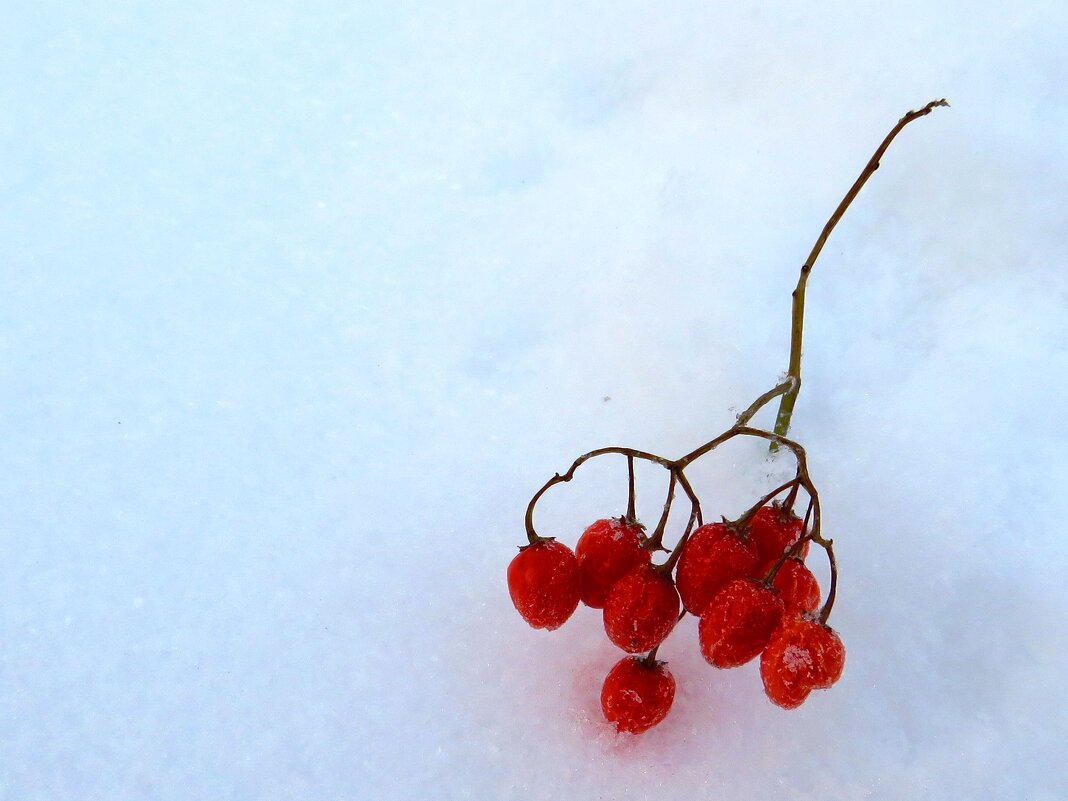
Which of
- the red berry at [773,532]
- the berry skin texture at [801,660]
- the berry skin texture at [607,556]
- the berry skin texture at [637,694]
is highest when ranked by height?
the berry skin texture at [607,556]

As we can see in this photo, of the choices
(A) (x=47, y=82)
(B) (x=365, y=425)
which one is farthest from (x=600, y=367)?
(A) (x=47, y=82)

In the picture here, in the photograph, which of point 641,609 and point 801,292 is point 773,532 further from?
point 801,292

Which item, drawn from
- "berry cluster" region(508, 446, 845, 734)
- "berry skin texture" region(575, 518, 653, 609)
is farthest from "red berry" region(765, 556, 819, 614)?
"berry skin texture" region(575, 518, 653, 609)

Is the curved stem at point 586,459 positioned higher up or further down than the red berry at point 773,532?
higher up

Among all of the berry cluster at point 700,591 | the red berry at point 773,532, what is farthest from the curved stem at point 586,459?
the red berry at point 773,532

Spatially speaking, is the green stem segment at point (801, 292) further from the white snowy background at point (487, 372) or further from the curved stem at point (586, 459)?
the curved stem at point (586, 459)

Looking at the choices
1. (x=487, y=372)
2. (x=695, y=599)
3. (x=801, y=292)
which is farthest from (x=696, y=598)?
(x=487, y=372)
